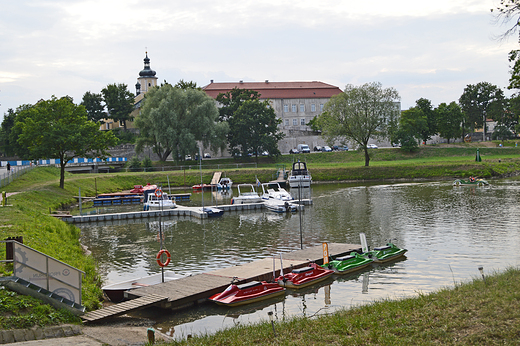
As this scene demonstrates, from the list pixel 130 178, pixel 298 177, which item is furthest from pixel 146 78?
pixel 298 177

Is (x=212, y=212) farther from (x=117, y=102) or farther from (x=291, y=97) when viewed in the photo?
(x=291, y=97)

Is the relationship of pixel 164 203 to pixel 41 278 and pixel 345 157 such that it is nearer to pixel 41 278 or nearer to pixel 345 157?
pixel 41 278

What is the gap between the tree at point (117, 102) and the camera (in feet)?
359

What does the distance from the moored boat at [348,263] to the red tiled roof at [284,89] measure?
10018 cm

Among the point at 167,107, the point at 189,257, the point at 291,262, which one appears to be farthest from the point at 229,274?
the point at 167,107

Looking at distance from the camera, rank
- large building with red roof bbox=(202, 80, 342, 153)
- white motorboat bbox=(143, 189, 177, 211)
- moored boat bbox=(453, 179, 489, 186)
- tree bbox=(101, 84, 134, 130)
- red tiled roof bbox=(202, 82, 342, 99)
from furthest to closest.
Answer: large building with red roof bbox=(202, 80, 342, 153) → red tiled roof bbox=(202, 82, 342, 99) → tree bbox=(101, 84, 134, 130) → moored boat bbox=(453, 179, 489, 186) → white motorboat bbox=(143, 189, 177, 211)

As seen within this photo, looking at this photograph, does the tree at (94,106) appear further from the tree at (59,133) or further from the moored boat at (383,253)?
the moored boat at (383,253)

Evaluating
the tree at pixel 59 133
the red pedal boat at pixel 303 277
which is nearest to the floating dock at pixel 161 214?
the tree at pixel 59 133

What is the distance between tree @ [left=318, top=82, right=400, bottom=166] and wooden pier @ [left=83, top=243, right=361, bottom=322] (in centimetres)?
5060

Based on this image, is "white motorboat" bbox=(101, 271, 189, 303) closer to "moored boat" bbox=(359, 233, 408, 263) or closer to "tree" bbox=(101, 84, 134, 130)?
"moored boat" bbox=(359, 233, 408, 263)

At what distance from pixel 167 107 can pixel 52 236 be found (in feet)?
180

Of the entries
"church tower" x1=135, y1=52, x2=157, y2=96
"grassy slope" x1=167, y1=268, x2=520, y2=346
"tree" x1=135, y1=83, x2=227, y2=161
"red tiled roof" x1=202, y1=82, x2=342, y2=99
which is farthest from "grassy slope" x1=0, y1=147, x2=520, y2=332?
"church tower" x1=135, y1=52, x2=157, y2=96

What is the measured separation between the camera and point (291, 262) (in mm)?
21891

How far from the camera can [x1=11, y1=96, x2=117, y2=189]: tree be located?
49.2 metres
